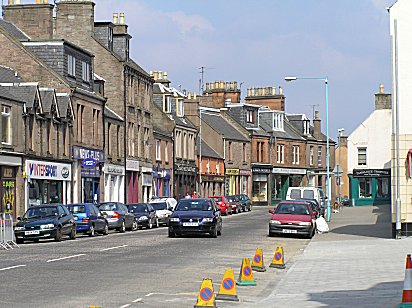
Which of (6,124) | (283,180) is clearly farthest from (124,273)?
(283,180)

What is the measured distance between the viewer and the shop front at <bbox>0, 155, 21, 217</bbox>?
43312 mm

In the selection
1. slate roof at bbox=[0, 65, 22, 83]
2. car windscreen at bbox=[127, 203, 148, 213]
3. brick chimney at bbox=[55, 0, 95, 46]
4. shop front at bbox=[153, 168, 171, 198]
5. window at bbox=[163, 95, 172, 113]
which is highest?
brick chimney at bbox=[55, 0, 95, 46]

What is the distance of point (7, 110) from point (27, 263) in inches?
895

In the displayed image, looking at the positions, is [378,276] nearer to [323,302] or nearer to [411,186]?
[323,302]

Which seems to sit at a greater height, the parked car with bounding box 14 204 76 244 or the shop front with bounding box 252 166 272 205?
the shop front with bounding box 252 166 272 205

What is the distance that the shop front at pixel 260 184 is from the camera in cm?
Answer: 10016

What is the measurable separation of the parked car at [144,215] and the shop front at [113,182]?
11.1 m

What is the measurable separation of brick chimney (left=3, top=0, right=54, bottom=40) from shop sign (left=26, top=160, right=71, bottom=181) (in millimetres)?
10005

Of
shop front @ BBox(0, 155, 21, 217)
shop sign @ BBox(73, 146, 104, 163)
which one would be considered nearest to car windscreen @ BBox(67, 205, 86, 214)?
shop front @ BBox(0, 155, 21, 217)

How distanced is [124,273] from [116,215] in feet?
76.0

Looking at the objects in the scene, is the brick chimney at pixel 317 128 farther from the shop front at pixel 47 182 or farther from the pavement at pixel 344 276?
the pavement at pixel 344 276

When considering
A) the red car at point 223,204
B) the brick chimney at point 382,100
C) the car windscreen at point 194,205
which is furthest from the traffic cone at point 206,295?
the brick chimney at point 382,100

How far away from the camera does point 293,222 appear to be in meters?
37.3

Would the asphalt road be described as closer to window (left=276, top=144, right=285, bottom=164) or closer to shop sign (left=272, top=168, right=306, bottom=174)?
shop sign (left=272, top=168, right=306, bottom=174)
